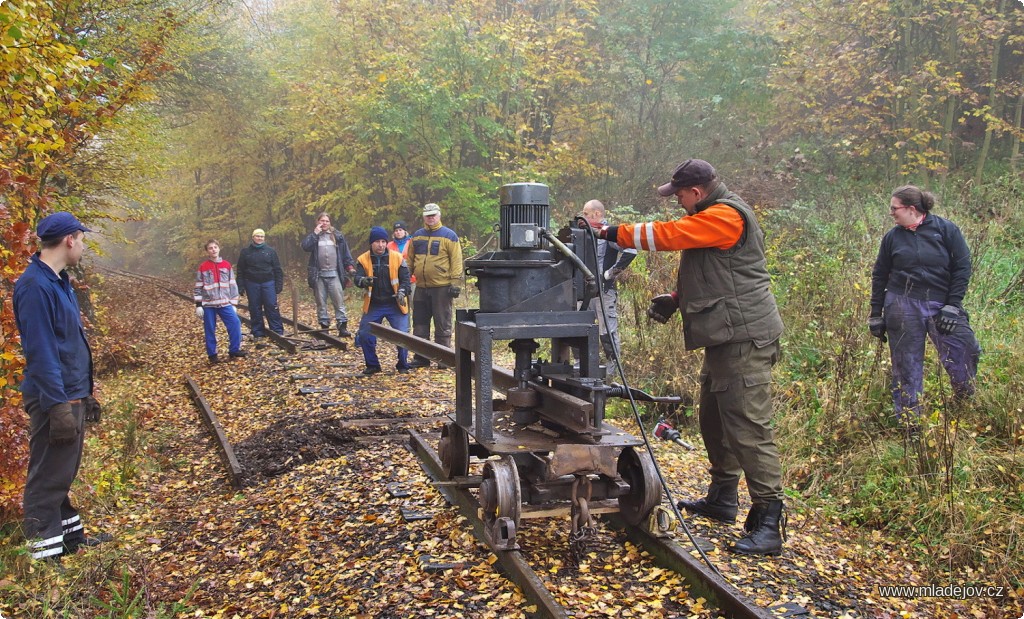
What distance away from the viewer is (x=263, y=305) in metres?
12.7

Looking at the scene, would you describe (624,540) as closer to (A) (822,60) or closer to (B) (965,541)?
(B) (965,541)

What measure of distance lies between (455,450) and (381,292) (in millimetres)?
5051

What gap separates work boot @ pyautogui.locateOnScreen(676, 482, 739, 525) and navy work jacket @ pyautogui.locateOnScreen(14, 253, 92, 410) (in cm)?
419

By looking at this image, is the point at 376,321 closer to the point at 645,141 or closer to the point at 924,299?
the point at 924,299

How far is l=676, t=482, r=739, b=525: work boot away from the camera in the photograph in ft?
14.9

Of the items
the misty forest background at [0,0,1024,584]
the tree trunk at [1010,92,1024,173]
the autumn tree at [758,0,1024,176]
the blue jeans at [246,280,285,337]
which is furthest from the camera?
the autumn tree at [758,0,1024,176]

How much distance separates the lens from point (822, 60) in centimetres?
1445

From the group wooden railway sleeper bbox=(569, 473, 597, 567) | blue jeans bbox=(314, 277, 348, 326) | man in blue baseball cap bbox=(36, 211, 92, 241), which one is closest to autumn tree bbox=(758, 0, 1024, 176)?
blue jeans bbox=(314, 277, 348, 326)

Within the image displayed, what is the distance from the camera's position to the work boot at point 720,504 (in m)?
4.55

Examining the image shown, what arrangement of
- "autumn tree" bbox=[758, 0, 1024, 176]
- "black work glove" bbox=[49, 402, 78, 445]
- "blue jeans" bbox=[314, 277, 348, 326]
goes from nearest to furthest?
"black work glove" bbox=[49, 402, 78, 445], "autumn tree" bbox=[758, 0, 1024, 176], "blue jeans" bbox=[314, 277, 348, 326]

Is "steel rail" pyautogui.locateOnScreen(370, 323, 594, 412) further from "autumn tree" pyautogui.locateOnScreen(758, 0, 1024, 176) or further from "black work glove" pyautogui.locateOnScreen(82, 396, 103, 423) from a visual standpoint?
"autumn tree" pyautogui.locateOnScreen(758, 0, 1024, 176)

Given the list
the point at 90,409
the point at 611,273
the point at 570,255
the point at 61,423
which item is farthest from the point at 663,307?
the point at 90,409

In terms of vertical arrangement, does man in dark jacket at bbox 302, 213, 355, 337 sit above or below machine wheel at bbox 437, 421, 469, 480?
above

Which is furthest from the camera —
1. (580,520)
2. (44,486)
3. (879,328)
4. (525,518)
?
(879,328)
